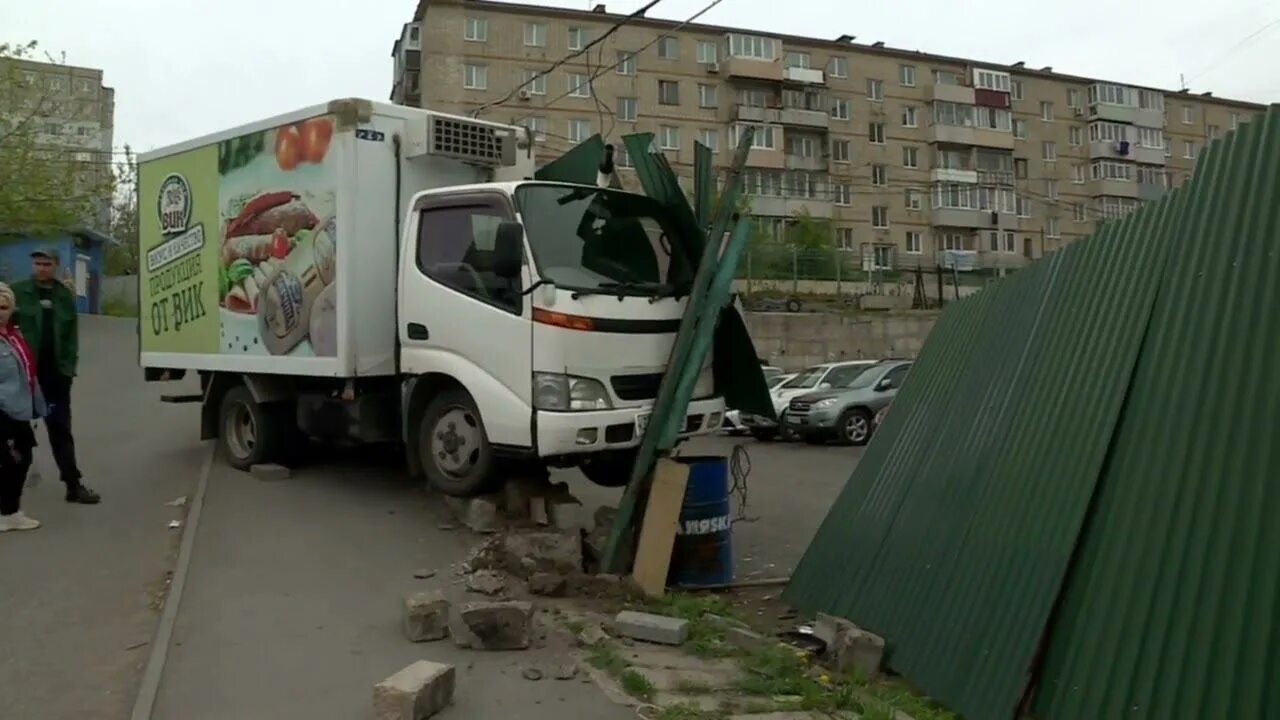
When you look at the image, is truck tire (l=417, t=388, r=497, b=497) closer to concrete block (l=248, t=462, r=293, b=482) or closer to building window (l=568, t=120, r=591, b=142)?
concrete block (l=248, t=462, r=293, b=482)

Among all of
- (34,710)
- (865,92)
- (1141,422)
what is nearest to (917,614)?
(1141,422)

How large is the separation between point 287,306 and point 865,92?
59219 millimetres

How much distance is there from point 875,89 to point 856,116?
7.69 ft

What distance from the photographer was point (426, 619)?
17.2 ft

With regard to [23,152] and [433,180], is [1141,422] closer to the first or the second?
[433,180]

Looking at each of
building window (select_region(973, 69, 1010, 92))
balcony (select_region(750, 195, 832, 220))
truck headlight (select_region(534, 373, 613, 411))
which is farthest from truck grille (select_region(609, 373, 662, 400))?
building window (select_region(973, 69, 1010, 92))

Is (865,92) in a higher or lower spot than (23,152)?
higher

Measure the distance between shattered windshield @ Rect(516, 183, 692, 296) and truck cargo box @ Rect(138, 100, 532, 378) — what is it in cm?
160

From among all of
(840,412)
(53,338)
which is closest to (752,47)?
(840,412)

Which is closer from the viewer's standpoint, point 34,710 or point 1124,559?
point 1124,559

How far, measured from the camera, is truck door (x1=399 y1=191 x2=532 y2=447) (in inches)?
269

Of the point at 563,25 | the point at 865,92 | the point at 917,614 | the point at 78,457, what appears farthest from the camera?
the point at 865,92

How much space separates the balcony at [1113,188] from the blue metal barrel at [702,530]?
2762 inches

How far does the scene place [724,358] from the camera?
7828mm
